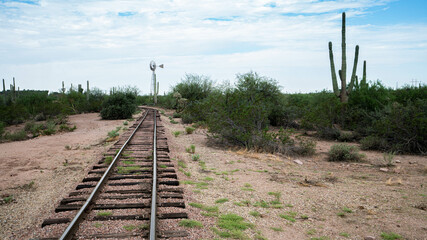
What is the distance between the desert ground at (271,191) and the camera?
19.1ft

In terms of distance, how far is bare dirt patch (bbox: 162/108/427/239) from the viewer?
5.82 meters

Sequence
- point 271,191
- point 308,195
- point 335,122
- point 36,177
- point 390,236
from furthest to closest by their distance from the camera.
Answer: point 335,122, point 36,177, point 271,191, point 308,195, point 390,236

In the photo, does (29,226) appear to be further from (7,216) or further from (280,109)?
(280,109)

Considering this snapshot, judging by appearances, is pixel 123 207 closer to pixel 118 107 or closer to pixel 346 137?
pixel 346 137

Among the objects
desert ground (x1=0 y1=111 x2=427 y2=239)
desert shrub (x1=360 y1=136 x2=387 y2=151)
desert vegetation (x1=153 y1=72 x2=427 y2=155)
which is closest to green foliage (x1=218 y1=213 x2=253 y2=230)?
desert ground (x1=0 y1=111 x2=427 y2=239)

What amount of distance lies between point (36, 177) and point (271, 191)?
6.59 metres

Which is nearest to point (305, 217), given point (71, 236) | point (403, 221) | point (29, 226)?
point (403, 221)

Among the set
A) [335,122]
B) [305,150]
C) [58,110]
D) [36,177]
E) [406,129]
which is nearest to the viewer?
[36,177]

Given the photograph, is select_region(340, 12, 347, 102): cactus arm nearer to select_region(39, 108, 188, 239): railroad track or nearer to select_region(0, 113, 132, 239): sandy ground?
select_region(0, 113, 132, 239): sandy ground

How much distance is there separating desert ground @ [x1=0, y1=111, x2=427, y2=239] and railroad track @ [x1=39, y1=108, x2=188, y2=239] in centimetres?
34

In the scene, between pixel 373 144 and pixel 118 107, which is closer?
pixel 373 144

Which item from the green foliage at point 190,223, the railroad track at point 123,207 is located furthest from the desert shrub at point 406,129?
the green foliage at point 190,223

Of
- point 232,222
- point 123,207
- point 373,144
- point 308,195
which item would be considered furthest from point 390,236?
point 373,144

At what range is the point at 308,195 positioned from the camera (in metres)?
Result: 7.84
